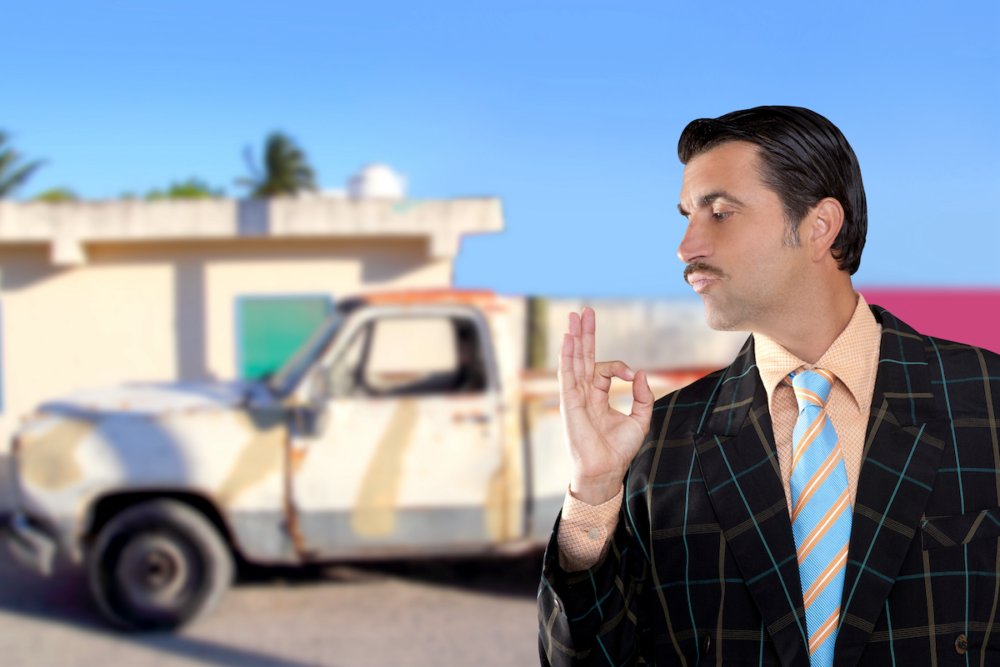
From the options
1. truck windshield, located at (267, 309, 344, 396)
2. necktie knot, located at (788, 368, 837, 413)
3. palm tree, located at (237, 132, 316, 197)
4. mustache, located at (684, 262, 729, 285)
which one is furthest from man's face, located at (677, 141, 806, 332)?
palm tree, located at (237, 132, 316, 197)

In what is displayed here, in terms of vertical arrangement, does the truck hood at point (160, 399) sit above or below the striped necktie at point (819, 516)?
below

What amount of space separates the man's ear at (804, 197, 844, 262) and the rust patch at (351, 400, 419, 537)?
12.5 feet

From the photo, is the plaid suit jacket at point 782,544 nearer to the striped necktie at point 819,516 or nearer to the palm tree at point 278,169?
the striped necktie at point 819,516

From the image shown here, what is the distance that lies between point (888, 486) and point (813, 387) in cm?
21

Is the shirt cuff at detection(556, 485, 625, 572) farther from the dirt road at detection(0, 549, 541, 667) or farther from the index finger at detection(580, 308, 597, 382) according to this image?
the dirt road at detection(0, 549, 541, 667)

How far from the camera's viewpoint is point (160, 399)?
536cm

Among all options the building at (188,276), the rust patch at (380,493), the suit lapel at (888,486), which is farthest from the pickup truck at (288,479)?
the building at (188,276)

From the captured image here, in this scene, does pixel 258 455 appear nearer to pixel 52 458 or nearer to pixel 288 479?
pixel 288 479

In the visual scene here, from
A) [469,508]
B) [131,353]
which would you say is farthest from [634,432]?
[131,353]

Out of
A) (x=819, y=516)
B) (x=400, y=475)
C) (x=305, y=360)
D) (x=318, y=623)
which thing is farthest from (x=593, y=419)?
(x=318, y=623)

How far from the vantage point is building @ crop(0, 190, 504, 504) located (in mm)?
8695

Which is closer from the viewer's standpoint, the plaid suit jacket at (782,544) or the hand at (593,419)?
the plaid suit jacket at (782,544)

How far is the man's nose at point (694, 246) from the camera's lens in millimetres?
1438

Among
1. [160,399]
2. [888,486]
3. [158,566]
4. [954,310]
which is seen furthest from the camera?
[954,310]
